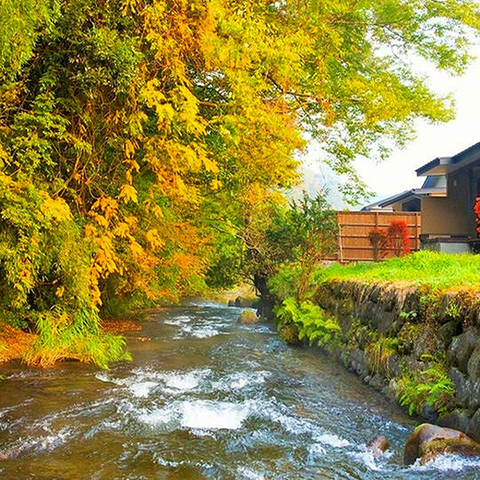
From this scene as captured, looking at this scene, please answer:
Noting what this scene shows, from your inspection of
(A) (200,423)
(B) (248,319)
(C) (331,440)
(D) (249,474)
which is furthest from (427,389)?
(B) (248,319)

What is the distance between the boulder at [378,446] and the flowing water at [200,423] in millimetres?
73

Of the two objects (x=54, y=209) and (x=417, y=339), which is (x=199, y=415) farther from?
(x=54, y=209)

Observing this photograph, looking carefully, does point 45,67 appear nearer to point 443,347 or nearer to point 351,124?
point 443,347

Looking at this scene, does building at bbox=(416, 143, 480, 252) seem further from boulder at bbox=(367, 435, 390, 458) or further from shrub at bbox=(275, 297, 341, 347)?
boulder at bbox=(367, 435, 390, 458)

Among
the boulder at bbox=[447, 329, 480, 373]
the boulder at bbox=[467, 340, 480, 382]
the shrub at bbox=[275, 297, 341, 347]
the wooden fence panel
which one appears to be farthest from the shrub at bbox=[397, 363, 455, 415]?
the wooden fence panel

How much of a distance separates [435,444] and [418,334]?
2218 mm

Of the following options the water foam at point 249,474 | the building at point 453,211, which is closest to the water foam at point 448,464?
the water foam at point 249,474

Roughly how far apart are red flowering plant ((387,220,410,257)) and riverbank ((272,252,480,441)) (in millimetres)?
8232

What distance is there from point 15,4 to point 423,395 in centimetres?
659

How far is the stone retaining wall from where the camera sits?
5445mm

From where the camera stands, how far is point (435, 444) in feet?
15.7

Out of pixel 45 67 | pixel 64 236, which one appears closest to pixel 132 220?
pixel 64 236

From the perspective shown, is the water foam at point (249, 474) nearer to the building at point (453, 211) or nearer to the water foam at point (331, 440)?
the water foam at point (331, 440)

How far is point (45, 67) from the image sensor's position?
730cm
